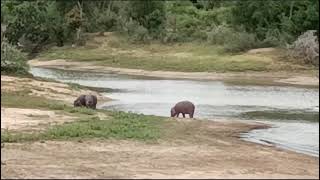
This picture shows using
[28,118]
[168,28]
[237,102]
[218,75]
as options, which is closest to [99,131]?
[28,118]

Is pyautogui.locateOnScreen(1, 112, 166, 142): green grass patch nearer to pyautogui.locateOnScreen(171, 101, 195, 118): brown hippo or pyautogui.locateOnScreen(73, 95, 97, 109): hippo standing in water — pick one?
pyautogui.locateOnScreen(171, 101, 195, 118): brown hippo

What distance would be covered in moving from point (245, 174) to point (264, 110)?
616 inches

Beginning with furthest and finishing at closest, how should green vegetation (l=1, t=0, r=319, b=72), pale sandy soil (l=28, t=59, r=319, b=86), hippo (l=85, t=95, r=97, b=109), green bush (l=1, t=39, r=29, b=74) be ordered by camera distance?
1. green vegetation (l=1, t=0, r=319, b=72)
2. pale sandy soil (l=28, t=59, r=319, b=86)
3. green bush (l=1, t=39, r=29, b=74)
4. hippo (l=85, t=95, r=97, b=109)

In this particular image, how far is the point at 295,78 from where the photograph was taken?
4412 cm

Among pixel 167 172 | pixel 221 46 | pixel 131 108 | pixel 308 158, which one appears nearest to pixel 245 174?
pixel 167 172

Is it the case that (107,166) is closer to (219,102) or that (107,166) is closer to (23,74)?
(219,102)

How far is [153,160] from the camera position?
1391cm

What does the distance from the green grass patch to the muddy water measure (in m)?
2.80

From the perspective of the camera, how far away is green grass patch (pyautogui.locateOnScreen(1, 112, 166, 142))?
1595 centimetres

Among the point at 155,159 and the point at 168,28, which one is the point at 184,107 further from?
the point at 168,28

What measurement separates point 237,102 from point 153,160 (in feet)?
59.2

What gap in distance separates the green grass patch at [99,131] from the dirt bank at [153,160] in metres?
0.51

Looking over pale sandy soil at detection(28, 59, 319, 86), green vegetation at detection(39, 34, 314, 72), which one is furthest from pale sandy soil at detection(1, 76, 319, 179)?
green vegetation at detection(39, 34, 314, 72)

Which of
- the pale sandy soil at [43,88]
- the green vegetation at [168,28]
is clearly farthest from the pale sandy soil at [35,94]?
the green vegetation at [168,28]
